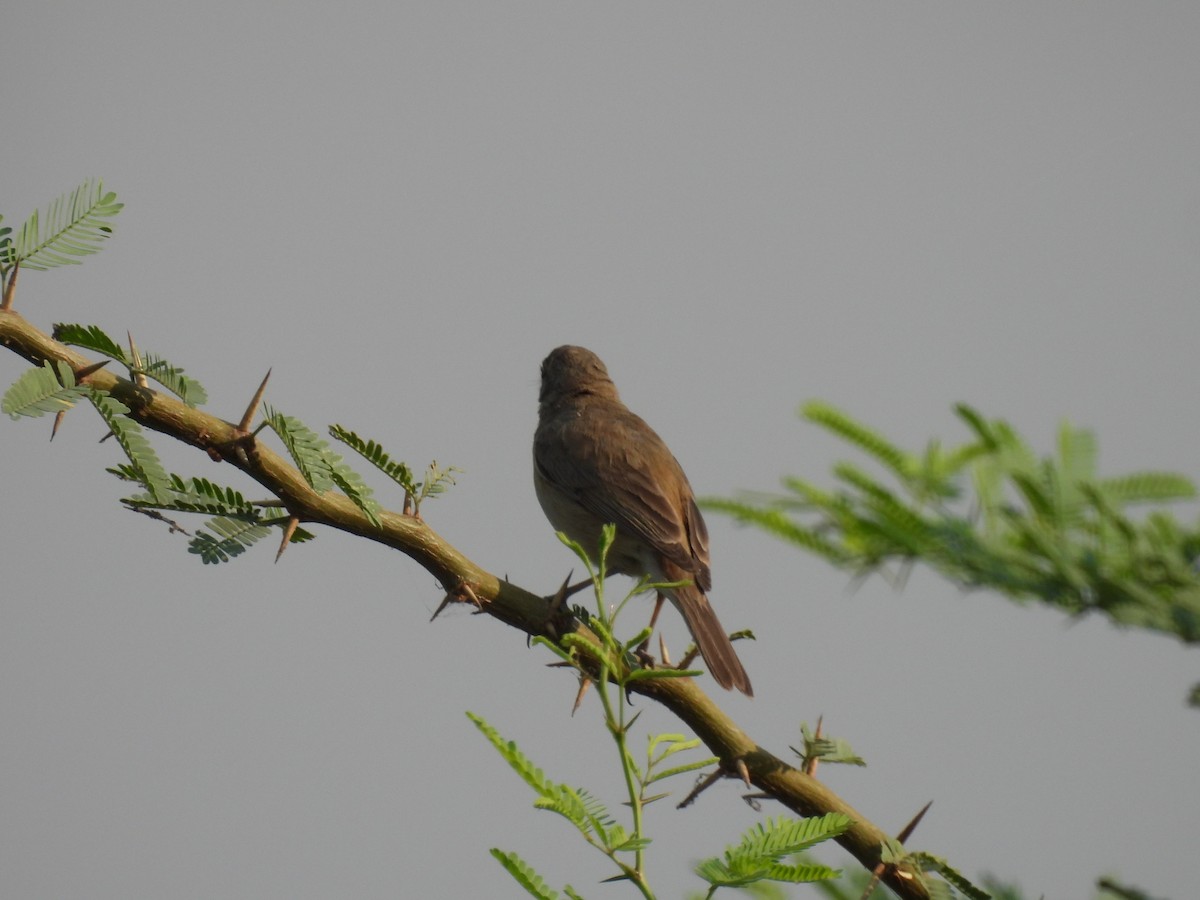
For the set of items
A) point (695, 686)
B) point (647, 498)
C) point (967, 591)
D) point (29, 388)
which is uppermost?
point (647, 498)

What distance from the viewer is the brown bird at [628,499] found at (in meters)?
6.52

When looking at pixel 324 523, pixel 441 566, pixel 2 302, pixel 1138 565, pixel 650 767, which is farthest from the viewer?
pixel 441 566

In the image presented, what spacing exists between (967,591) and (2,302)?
2170mm

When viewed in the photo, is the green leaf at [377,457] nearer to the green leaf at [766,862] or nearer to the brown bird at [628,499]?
the green leaf at [766,862]

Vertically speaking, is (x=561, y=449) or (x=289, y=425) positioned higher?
(x=561, y=449)

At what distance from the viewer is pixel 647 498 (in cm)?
681

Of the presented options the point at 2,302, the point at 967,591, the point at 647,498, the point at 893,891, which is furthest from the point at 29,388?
the point at 647,498

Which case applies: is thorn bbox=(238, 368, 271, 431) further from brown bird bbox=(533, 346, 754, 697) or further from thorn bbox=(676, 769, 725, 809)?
brown bird bbox=(533, 346, 754, 697)

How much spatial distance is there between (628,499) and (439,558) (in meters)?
3.55

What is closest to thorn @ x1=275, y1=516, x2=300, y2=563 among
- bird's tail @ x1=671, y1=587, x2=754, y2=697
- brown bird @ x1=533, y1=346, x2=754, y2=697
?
bird's tail @ x1=671, y1=587, x2=754, y2=697

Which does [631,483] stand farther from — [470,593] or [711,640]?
[470,593]

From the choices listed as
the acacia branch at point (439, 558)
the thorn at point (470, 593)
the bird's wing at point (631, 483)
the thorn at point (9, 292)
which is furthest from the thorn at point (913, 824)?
the bird's wing at point (631, 483)

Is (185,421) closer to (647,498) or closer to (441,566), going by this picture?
(441,566)

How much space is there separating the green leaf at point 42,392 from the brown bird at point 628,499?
11.3 ft
